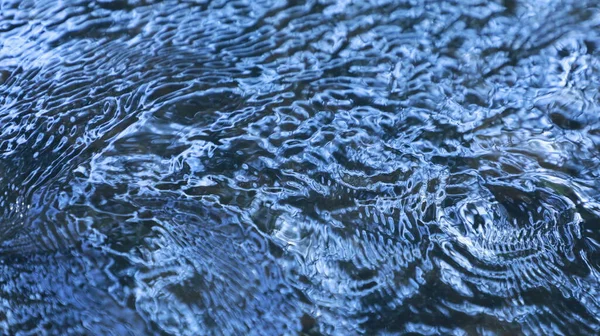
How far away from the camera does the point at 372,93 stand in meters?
2.22

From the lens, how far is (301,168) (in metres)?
2.03

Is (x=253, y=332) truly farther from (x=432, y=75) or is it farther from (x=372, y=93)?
(x=432, y=75)

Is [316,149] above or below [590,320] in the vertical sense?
above

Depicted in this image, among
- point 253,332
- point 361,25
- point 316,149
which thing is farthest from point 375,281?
point 361,25

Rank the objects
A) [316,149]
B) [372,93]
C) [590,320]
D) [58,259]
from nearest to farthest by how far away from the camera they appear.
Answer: [590,320] → [58,259] → [316,149] → [372,93]

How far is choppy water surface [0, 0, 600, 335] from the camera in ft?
5.65

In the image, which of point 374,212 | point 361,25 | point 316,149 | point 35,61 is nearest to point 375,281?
point 374,212

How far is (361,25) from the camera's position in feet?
8.04

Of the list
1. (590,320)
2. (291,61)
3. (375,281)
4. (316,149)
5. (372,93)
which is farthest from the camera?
(291,61)

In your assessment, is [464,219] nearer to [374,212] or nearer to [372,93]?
[374,212]

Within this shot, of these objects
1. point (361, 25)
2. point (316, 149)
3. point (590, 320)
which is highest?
point (361, 25)

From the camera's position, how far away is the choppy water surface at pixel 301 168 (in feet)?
5.65

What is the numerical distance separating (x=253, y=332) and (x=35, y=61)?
4.97 feet

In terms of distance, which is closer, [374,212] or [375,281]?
[375,281]
